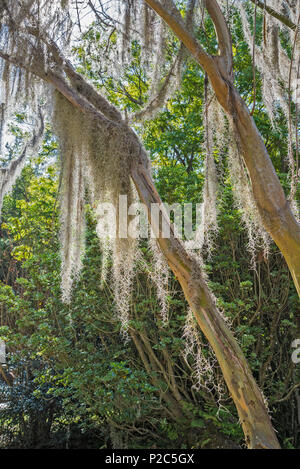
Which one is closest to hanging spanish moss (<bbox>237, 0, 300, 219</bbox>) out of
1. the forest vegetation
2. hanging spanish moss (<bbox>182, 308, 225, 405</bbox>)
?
the forest vegetation

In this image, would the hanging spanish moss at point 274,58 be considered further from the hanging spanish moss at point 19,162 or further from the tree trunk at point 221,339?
the hanging spanish moss at point 19,162

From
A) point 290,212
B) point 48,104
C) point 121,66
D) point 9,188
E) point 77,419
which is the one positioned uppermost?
point 121,66

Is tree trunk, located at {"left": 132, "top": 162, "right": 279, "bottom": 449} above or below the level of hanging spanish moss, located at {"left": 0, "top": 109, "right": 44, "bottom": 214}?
below

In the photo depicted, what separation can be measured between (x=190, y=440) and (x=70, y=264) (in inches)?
81.3

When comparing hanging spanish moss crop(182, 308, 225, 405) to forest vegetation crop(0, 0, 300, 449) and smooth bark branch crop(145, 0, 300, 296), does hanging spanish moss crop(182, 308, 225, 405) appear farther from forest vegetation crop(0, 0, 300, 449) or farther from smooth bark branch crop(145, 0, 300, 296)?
smooth bark branch crop(145, 0, 300, 296)

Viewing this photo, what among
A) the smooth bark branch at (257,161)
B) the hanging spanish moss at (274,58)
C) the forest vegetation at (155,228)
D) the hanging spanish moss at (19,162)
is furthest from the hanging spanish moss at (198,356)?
the hanging spanish moss at (19,162)

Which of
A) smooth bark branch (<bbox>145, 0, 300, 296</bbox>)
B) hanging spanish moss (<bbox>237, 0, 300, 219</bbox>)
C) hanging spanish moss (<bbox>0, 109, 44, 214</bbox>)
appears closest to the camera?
smooth bark branch (<bbox>145, 0, 300, 296</bbox>)

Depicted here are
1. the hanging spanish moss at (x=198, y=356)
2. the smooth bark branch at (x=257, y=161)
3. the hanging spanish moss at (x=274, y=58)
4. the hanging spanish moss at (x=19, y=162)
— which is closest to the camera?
the smooth bark branch at (x=257, y=161)

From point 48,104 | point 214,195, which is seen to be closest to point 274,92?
point 214,195

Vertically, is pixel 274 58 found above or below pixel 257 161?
above

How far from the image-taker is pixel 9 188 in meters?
3.04

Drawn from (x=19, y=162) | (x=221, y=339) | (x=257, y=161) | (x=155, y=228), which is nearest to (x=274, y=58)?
(x=257, y=161)

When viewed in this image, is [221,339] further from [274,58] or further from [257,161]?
[274,58]

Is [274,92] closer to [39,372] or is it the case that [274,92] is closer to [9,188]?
[9,188]
